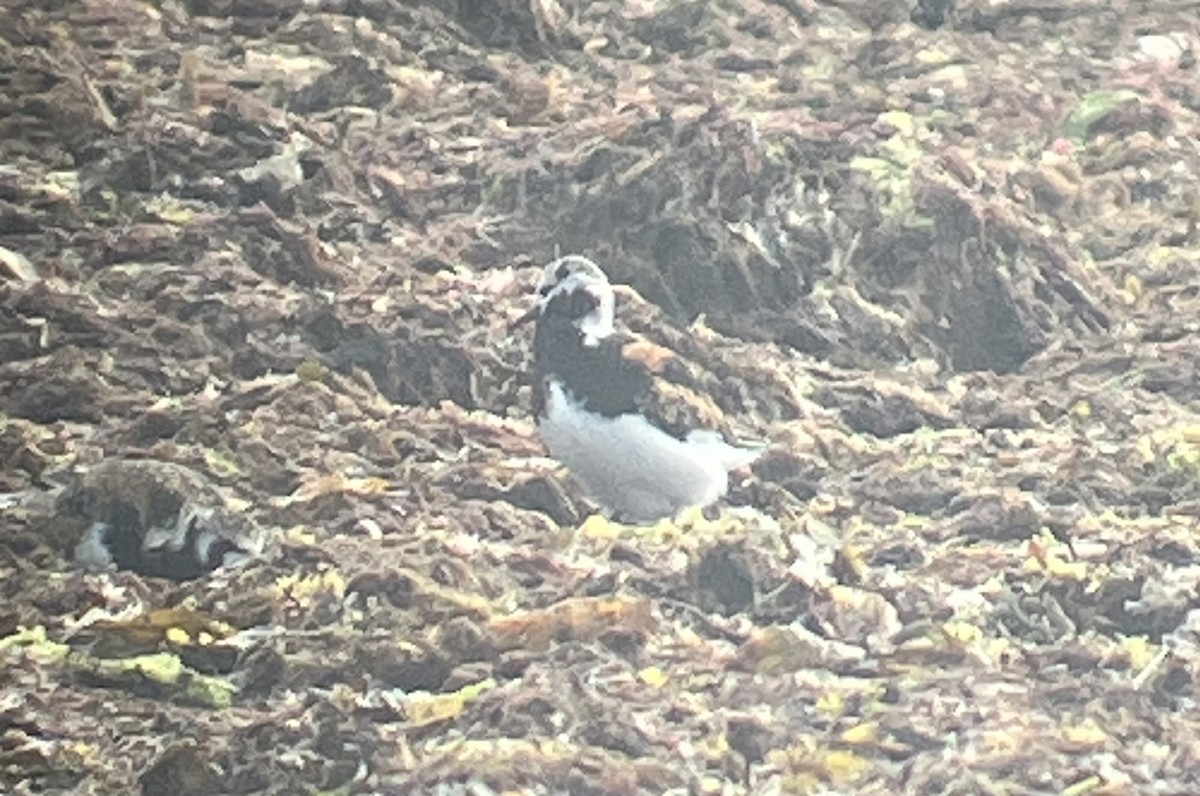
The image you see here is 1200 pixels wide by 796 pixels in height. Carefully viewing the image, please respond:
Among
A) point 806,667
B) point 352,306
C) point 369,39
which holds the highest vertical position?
point 369,39

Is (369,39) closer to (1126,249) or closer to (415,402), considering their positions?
(415,402)

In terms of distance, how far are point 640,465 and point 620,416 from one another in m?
0.09

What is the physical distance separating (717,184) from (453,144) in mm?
476

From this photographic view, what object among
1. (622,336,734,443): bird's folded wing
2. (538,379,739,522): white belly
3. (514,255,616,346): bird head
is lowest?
(538,379,739,522): white belly

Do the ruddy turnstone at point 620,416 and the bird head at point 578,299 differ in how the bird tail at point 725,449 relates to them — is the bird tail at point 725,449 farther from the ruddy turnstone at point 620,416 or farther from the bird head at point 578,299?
the bird head at point 578,299

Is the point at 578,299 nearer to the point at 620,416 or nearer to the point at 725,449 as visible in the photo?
the point at 620,416

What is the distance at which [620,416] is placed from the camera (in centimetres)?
310

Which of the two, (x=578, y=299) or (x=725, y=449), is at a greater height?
(x=578, y=299)

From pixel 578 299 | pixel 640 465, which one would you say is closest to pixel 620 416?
pixel 640 465

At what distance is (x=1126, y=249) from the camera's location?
11.7ft

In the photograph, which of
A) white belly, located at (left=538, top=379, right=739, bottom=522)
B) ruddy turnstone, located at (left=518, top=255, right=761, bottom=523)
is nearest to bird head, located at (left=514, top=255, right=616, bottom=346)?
ruddy turnstone, located at (left=518, top=255, right=761, bottom=523)

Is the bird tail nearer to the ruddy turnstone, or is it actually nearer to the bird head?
the ruddy turnstone

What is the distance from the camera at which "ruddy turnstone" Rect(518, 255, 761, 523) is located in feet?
10.0

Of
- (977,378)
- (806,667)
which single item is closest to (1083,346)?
(977,378)
